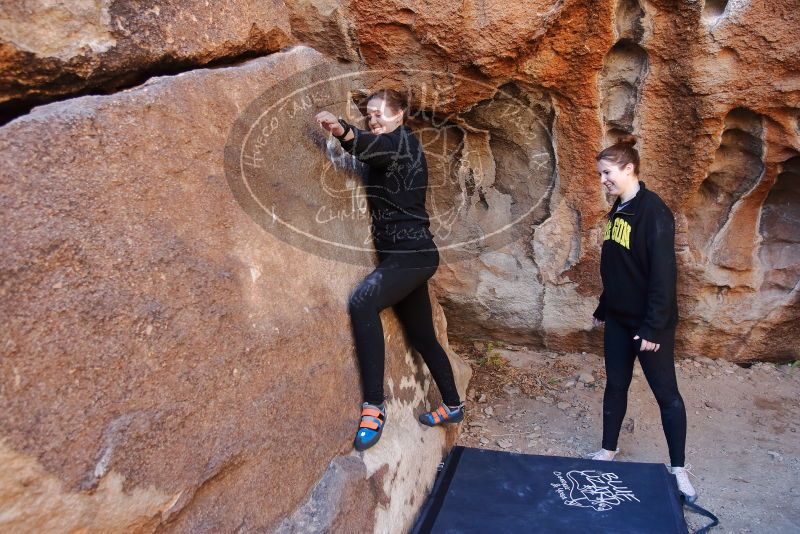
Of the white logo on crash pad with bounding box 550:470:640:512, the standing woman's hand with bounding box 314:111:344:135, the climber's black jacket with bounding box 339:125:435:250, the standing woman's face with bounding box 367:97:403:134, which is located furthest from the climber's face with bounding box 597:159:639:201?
the white logo on crash pad with bounding box 550:470:640:512

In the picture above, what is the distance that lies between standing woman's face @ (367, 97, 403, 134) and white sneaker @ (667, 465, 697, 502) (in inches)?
65.9

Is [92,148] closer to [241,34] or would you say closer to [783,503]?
[241,34]

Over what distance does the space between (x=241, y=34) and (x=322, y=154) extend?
0.47 metres

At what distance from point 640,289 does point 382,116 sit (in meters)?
1.11

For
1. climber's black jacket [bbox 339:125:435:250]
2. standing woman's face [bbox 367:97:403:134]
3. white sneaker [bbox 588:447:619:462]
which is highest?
standing woman's face [bbox 367:97:403:134]

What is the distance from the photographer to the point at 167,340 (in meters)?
1.65

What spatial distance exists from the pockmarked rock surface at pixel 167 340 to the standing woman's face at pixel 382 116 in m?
0.27

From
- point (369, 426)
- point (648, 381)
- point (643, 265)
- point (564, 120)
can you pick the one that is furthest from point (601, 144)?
point (369, 426)

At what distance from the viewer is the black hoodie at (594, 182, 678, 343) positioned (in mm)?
2414

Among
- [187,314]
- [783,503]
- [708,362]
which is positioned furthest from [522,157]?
[187,314]

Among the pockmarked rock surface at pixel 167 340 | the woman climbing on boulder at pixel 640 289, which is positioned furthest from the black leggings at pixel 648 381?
the pockmarked rock surface at pixel 167 340

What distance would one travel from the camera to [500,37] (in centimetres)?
276

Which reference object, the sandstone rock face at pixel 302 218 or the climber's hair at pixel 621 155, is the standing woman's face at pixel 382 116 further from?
the climber's hair at pixel 621 155

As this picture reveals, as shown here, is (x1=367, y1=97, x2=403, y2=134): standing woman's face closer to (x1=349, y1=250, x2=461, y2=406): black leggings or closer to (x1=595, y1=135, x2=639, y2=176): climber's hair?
(x1=349, y1=250, x2=461, y2=406): black leggings
